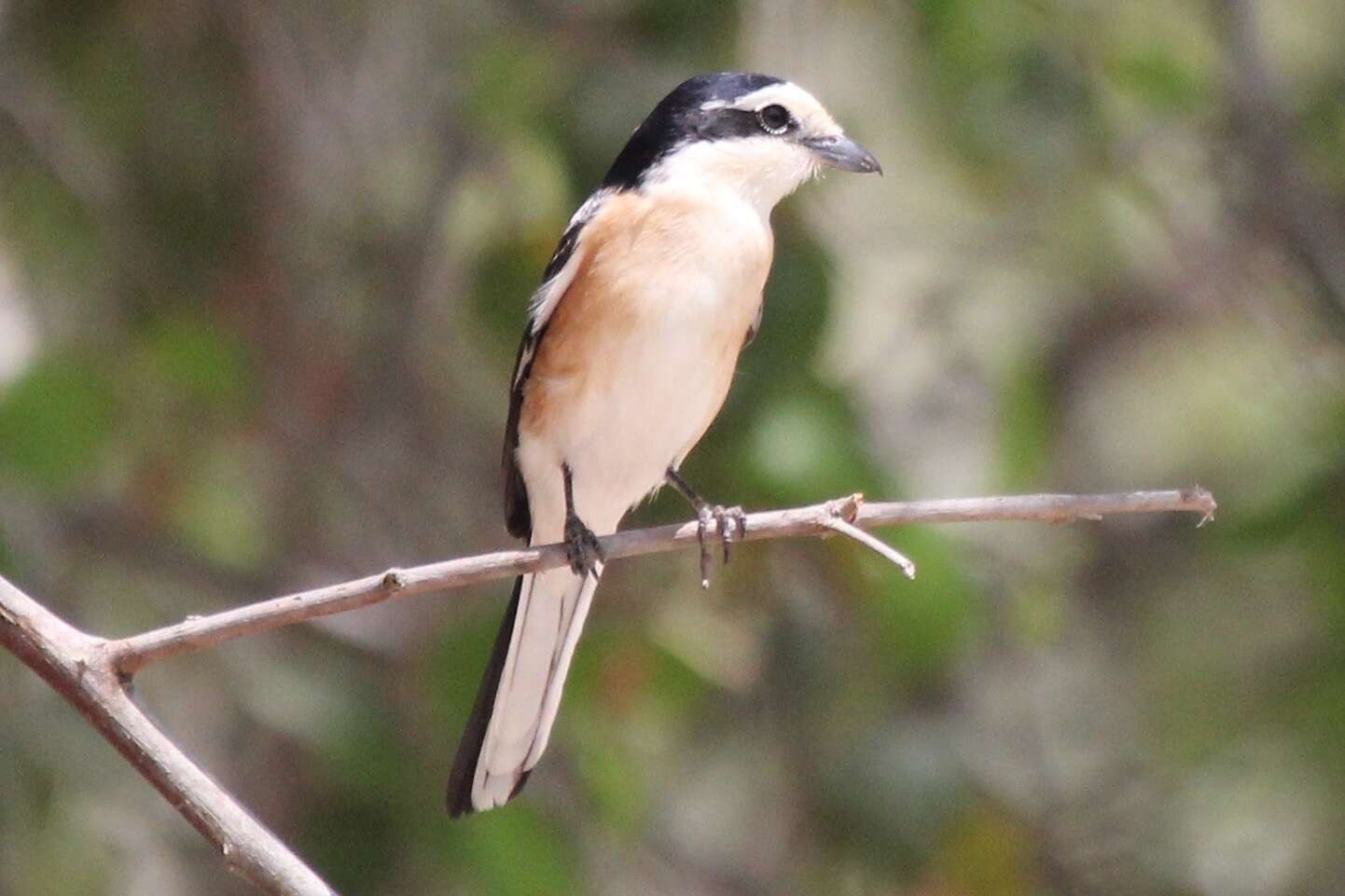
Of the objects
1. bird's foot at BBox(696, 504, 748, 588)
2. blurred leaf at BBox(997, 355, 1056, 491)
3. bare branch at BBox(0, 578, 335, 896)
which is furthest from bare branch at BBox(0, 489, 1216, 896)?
blurred leaf at BBox(997, 355, 1056, 491)

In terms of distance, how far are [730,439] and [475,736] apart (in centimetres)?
81

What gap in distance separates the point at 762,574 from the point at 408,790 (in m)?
0.89

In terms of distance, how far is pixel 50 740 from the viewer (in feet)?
12.9

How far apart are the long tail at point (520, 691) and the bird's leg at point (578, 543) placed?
77mm

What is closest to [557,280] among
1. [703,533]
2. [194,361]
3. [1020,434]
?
[703,533]

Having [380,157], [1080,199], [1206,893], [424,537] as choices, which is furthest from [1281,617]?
[380,157]

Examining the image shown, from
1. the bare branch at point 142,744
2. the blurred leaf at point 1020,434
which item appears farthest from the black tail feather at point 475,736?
the blurred leaf at point 1020,434

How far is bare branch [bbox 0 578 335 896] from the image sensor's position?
210cm

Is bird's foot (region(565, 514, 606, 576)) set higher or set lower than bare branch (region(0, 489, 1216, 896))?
lower

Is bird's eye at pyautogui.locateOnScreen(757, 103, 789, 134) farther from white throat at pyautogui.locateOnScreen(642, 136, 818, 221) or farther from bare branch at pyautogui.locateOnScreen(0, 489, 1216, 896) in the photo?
bare branch at pyautogui.locateOnScreen(0, 489, 1216, 896)

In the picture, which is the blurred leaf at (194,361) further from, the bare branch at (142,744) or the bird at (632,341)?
the bare branch at (142,744)

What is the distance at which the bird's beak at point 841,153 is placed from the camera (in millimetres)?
3521

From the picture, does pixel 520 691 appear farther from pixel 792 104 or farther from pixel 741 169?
pixel 792 104

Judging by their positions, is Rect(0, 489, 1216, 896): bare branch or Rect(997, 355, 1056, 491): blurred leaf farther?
Rect(997, 355, 1056, 491): blurred leaf
